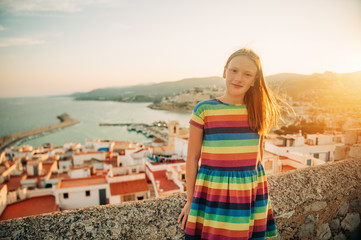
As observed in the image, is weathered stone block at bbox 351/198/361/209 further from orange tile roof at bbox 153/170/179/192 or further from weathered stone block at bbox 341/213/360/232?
orange tile roof at bbox 153/170/179/192

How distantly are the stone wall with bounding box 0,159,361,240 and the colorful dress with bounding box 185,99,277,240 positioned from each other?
22 cm

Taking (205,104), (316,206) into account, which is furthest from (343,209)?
(205,104)

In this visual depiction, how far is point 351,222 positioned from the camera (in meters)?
2.08

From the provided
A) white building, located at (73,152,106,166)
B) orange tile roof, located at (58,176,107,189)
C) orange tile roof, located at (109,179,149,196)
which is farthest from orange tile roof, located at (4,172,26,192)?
orange tile roof, located at (109,179,149,196)

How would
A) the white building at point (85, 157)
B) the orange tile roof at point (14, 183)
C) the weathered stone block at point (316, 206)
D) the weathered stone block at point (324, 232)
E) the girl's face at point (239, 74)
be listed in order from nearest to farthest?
1. the girl's face at point (239, 74)
2. the weathered stone block at point (316, 206)
3. the weathered stone block at point (324, 232)
4. the orange tile roof at point (14, 183)
5. the white building at point (85, 157)

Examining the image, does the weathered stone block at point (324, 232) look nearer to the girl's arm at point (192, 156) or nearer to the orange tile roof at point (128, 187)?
the girl's arm at point (192, 156)

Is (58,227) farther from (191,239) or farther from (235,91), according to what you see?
(235,91)

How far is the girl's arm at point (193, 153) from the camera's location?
1.21 metres

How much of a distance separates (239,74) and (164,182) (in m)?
12.0

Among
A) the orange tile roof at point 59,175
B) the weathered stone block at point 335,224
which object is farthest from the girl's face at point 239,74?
the orange tile roof at point 59,175

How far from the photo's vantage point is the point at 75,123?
73812 mm

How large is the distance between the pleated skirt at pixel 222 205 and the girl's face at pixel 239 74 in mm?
443

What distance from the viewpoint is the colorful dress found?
1.15m

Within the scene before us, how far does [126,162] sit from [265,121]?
20478 mm
